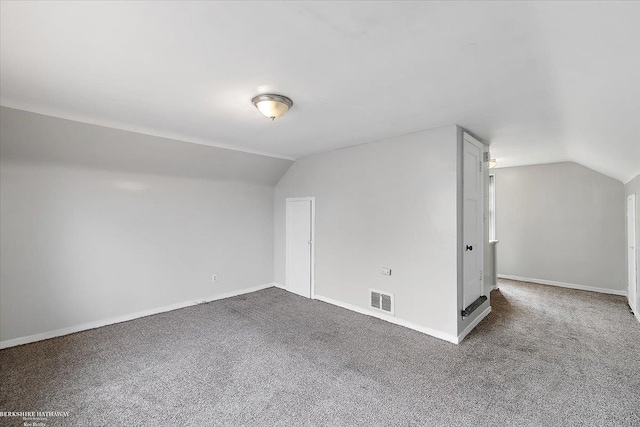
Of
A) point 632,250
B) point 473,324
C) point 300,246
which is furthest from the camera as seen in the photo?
point 300,246

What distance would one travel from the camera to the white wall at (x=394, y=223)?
3.23 m

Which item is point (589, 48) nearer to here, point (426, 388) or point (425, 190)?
point (425, 190)

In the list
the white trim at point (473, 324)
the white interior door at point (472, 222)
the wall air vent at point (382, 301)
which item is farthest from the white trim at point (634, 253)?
the wall air vent at point (382, 301)

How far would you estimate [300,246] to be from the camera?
5.05 meters

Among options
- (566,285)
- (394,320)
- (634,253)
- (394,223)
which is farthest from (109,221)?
(566,285)

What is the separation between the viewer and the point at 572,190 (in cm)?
529

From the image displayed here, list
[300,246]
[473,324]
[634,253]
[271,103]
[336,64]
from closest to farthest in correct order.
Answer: [336,64] < [271,103] < [473,324] < [634,253] < [300,246]

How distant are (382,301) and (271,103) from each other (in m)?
2.88

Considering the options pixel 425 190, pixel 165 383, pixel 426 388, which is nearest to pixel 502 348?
pixel 426 388

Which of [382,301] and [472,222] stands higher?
[472,222]

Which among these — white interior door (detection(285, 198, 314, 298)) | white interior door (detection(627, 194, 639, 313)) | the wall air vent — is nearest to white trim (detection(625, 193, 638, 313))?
white interior door (detection(627, 194, 639, 313))

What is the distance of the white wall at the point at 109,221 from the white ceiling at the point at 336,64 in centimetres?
54

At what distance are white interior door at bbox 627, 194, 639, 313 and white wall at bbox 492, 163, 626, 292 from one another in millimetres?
537

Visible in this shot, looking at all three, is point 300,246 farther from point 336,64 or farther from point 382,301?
point 336,64
